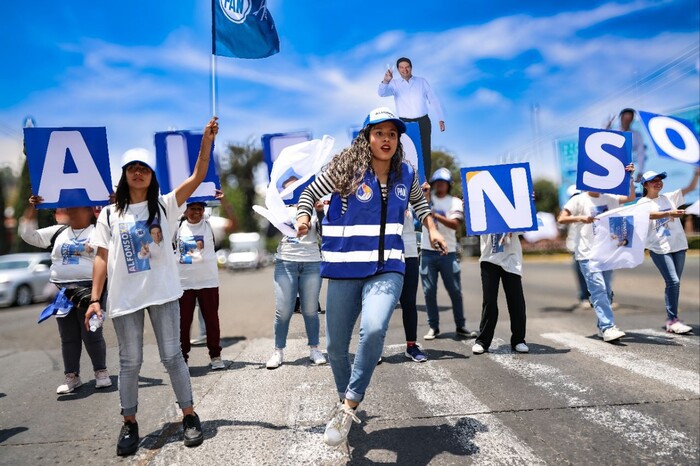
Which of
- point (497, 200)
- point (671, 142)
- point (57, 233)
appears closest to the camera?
point (57, 233)

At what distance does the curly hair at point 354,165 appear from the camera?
11.0 ft

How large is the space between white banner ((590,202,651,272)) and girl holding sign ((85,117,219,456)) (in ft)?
15.0

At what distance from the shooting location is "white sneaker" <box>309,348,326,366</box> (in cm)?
542

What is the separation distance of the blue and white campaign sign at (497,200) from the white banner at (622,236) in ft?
4.49

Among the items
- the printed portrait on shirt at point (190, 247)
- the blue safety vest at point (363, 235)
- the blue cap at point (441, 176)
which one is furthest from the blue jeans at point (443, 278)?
the blue safety vest at point (363, 235)

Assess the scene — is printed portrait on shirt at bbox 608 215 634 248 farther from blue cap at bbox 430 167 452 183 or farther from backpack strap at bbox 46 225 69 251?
backpack strap at bbox 46 225 69 251

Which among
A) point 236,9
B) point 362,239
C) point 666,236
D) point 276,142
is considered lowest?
point 666,236

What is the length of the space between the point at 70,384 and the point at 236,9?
3651 millimetres

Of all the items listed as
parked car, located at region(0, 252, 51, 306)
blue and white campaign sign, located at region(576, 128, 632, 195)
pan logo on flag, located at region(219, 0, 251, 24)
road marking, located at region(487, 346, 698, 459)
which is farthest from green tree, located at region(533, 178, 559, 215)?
pan logo on flag, located at region(219, 0, 251, 24)

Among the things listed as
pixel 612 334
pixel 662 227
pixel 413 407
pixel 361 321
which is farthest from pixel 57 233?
pixel 662 227

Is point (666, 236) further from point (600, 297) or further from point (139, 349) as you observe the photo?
point (139, 349)

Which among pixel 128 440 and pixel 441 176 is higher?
pixel 441 176

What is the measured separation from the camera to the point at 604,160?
559 cm

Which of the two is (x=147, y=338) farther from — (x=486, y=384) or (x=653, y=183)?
(x=653, y=183)
